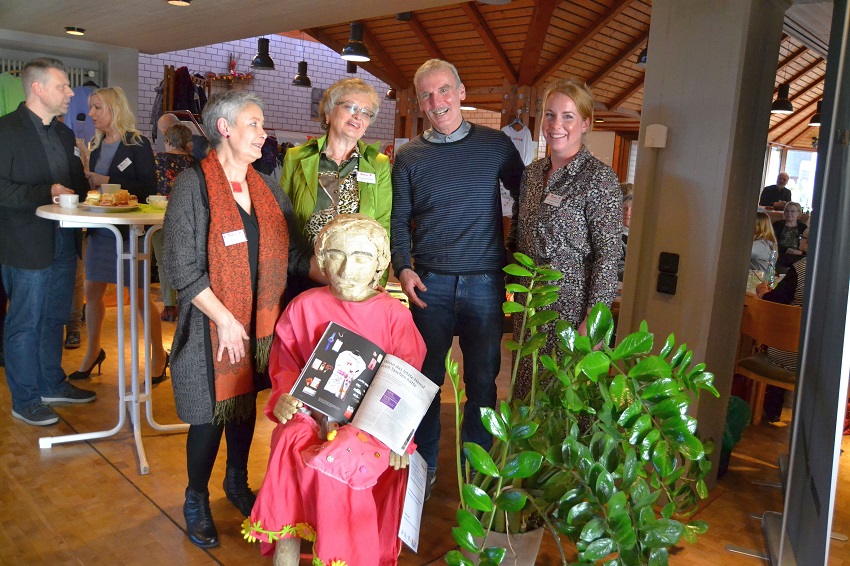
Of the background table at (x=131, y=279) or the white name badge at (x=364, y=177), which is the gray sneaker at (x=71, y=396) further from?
the white name badge at (x=364, y=177)

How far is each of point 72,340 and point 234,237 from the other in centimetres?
331

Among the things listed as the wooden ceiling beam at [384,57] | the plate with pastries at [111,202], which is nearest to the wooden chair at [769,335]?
the plate with pastries at [111,202]

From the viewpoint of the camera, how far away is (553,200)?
250cm

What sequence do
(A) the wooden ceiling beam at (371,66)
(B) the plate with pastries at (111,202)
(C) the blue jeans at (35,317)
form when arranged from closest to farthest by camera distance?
1. (B) the plate with pastries at (111,202)
2. (C) the blue jeans at (35,317)
3. (A) the wooden ceiling beam at (371,66)

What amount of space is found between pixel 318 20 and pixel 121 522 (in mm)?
4618

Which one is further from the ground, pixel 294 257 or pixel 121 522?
pixel 294 257

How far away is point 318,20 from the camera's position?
5.95m

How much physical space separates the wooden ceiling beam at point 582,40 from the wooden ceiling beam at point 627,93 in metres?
2.27

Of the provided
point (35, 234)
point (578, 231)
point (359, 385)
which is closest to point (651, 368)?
point (578, 231)

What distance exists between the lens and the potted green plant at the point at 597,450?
1793mm

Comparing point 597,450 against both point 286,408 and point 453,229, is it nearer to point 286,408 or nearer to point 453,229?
point 286,408

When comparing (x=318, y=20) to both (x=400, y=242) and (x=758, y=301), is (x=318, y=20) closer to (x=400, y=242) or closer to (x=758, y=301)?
(x=400, y=242)

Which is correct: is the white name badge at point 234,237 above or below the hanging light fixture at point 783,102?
below

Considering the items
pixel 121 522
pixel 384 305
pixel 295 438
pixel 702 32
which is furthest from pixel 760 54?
pixel 121 522
